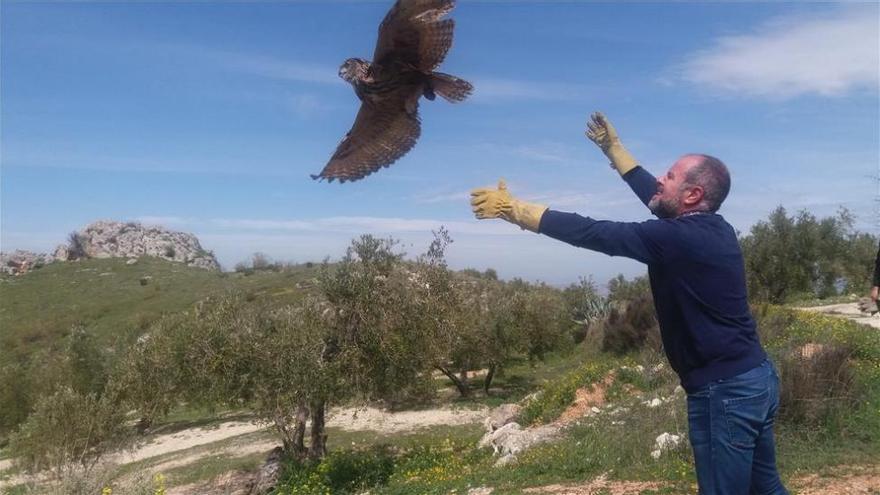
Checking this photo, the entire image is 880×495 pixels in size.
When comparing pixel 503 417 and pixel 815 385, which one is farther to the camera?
pixel 503 417

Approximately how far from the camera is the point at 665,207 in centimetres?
302

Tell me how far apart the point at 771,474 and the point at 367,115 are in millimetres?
2354

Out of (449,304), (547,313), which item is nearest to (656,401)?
(449,304)

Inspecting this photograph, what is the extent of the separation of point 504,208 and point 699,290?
893 mm

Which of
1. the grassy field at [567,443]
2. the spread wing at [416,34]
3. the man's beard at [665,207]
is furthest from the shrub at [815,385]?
the spread wing at [416,34]

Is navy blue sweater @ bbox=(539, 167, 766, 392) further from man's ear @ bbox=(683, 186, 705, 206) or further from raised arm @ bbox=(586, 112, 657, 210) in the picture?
raised arm @ bbox=(586, 112, 657, 210)

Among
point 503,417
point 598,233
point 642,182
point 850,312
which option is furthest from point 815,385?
point 850,312

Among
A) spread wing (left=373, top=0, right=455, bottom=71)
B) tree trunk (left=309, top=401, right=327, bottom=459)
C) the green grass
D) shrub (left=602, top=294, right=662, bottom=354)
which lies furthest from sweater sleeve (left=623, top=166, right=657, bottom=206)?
the green grass

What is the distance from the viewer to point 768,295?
29797 millimetres

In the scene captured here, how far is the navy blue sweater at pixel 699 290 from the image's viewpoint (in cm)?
281

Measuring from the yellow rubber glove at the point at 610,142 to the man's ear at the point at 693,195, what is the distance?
2.41ft

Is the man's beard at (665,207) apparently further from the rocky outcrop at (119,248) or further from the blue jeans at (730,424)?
the rocky outcrop at (119,248)

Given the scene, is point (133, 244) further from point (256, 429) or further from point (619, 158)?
point (619, 158)

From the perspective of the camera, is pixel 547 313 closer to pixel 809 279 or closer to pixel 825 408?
pixel 809 279
